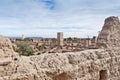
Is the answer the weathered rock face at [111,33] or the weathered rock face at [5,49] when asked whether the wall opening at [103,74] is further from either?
the weathered rock face at [5,49]

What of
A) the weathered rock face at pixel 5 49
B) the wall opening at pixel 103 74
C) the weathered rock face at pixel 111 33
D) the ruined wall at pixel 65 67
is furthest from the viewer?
the weathered rock face at pixel 111 33

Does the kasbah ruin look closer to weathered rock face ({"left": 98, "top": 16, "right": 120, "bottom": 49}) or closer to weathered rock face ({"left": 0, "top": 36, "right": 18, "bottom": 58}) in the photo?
weathered rock face ({"left": 0, "top": 36, "right": 18, "bottom": 58})

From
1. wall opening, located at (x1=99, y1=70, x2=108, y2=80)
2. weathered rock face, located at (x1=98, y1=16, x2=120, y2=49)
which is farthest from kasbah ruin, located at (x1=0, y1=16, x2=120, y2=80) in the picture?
weathered rock face, located at (x1=98, y1=16, x2=120, y2=49)

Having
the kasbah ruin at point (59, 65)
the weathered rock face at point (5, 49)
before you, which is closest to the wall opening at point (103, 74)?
the kasbah ruin at point (59, 65)

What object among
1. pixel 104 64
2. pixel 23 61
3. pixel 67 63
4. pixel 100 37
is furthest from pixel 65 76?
pixel 100 37

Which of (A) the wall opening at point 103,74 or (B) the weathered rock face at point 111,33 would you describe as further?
(B) the weathered rock face at point 111,33

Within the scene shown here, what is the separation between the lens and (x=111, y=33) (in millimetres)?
13242

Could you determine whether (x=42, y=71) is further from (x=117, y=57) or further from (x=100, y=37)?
(x=100, y=37)

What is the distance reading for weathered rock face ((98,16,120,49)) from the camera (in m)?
12.9

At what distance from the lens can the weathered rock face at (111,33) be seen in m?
12.9

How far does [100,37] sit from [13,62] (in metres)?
8.25

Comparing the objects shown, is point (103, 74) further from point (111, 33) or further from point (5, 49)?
point (111, 33)

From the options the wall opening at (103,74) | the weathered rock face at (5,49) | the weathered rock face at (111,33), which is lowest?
the wall opening at (103,74)

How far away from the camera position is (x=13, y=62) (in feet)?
21.0
